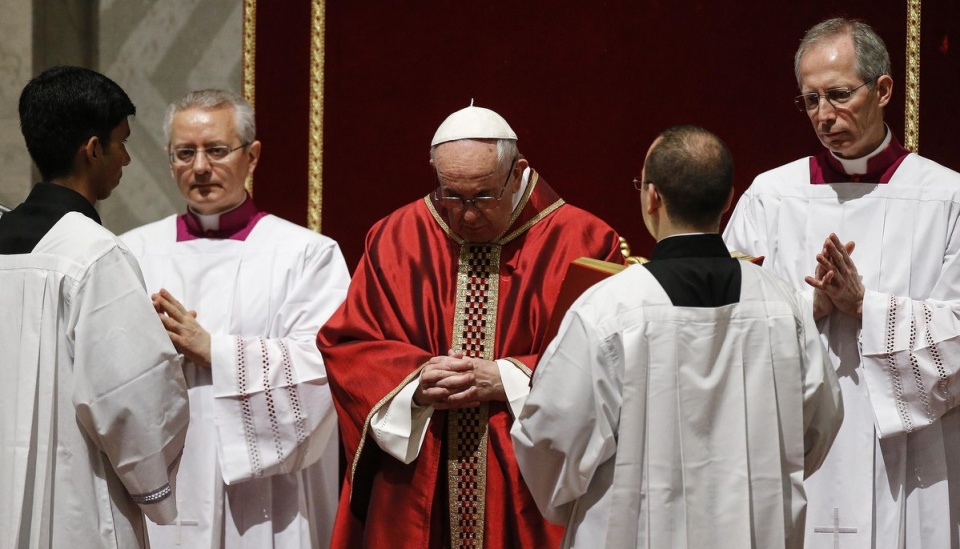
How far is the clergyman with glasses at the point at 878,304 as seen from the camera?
3.81 metres

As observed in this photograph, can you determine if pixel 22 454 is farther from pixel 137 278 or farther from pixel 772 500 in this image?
pixel 772 500

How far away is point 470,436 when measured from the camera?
3789 mm

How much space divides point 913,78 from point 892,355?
5.19 ft

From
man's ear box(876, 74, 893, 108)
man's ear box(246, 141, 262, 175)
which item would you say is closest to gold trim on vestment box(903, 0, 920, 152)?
man's ear box(876, 74, 893, 108)

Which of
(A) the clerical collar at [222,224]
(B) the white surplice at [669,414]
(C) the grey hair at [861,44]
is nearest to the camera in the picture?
(B) the white surplice at [669,414]

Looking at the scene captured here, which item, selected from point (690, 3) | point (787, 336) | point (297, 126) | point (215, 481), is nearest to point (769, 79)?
point (690, 3)

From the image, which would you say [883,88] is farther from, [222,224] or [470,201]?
[222,224]

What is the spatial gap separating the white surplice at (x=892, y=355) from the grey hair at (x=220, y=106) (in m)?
1.84

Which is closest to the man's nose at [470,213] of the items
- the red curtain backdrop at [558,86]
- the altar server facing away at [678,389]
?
the altar server facing away at [678,389]

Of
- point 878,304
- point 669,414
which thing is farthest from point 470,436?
point 878,304

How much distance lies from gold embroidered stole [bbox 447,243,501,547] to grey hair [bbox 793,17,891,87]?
48.4 inches

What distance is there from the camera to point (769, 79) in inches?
199

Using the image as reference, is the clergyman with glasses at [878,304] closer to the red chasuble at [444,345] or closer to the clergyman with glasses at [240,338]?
the red chasuble at [444,345]

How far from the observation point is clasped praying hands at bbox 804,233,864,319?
3.73 metres
